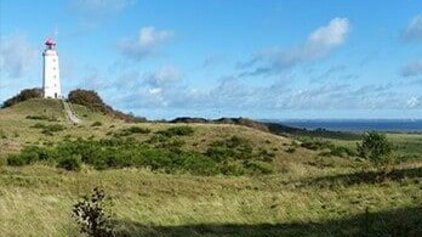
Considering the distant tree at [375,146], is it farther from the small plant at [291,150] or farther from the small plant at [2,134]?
the small plant at [2,134]

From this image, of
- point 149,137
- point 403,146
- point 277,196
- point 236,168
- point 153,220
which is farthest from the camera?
point 403,146

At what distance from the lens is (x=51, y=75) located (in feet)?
364

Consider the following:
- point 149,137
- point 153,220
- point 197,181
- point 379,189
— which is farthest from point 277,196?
point 149,137

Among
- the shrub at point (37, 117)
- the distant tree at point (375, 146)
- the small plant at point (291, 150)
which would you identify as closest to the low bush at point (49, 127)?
the shrub at point (37, 117)

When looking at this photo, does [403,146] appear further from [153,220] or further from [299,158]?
[153,220]

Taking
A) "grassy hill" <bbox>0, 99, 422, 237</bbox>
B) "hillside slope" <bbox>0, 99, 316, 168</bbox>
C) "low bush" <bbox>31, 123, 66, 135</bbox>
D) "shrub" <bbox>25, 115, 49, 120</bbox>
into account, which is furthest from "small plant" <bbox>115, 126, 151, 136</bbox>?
"grassy hill" <bbox>0, 99, 422, 237</bbox>

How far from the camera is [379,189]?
25.0 meters

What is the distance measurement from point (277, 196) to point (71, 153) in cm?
3058

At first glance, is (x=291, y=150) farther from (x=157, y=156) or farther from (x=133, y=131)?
(x=133, y=131)

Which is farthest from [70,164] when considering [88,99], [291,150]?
[88,99]

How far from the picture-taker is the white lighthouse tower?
110688 mm

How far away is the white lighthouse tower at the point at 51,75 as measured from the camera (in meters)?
111

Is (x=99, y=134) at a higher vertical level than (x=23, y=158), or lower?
higher

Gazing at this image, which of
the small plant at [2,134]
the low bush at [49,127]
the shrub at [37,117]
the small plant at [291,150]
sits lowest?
the small plant at [291,150]
